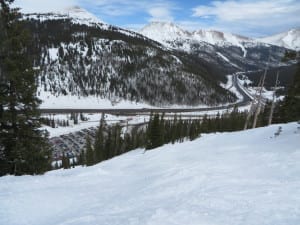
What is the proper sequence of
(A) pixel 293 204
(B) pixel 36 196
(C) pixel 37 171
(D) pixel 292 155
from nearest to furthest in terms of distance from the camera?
(A) pixel 293 204 < (B) pixel 36 196 < (D) pixel 292 155 < (C) pixel 37 171

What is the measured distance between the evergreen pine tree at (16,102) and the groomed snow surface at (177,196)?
7.80ft

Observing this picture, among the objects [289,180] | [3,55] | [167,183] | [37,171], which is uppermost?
[3,55]

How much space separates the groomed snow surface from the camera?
7.69m

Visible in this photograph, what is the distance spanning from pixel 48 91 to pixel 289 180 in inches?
7171

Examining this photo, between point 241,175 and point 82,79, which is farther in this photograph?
point 82,79

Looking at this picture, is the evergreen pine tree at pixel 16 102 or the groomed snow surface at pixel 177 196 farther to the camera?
the evergreen pine tree at pixel 16 102

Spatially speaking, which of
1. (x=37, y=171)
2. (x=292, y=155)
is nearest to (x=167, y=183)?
(x=292, y=155)

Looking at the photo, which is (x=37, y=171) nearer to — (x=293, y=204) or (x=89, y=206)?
(x=89, y=206)

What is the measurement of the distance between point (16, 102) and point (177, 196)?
12.4m

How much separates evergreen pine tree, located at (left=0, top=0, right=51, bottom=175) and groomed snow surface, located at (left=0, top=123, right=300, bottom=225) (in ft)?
7.80

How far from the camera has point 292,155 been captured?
47.9ft

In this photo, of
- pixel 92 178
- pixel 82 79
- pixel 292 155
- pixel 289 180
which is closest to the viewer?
pixel 289 180

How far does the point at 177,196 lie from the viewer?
1020 centimetres

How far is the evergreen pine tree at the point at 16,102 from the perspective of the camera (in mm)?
17016
